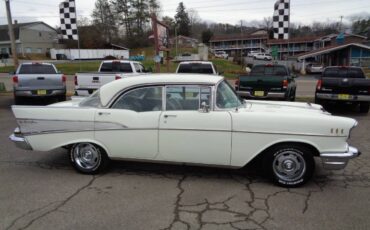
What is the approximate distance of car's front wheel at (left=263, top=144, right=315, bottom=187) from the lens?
446 centimetres

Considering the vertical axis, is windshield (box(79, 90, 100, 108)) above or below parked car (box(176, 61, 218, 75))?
below

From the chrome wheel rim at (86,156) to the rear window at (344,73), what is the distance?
9.83m

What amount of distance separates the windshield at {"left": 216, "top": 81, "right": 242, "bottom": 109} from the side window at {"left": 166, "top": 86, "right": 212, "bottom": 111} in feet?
0.53

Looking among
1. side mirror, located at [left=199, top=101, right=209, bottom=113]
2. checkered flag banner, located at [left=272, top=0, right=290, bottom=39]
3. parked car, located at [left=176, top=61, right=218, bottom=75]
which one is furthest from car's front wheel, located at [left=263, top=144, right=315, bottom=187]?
checkered flag banner, located at [left=272, top=0, right=290, bottom=39]

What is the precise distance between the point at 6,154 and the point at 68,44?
238 ft

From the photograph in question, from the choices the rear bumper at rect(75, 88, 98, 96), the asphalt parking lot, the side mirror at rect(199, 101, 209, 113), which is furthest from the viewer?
the rear bumper at rect(75, 88, 98, 96)

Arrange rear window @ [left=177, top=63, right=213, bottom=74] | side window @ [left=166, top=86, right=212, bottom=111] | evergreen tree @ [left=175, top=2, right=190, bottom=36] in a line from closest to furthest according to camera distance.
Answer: side window @ [left=166, top=86, right=212, bottom=111] → rear window @ [left=177, top=63, right=213, bottom=74] → evergreen tree @ [left=175, top=2, right=190, bottom=36]

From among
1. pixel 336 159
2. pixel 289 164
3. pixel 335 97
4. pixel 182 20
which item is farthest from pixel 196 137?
pixel 182 20

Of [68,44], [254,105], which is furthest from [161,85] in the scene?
[68,44]

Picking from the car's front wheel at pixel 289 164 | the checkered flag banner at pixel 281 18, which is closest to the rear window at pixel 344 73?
the checkered flag banner at pixel 281 18

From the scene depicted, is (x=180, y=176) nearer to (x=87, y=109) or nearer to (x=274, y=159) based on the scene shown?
(x=274, y=159)

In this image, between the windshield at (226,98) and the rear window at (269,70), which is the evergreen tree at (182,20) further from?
the windshield at (226,98)

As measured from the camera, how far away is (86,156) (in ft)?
16.8

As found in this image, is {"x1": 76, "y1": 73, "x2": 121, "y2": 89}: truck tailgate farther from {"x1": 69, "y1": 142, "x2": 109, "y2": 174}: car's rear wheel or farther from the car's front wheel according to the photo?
the car's front wheel
